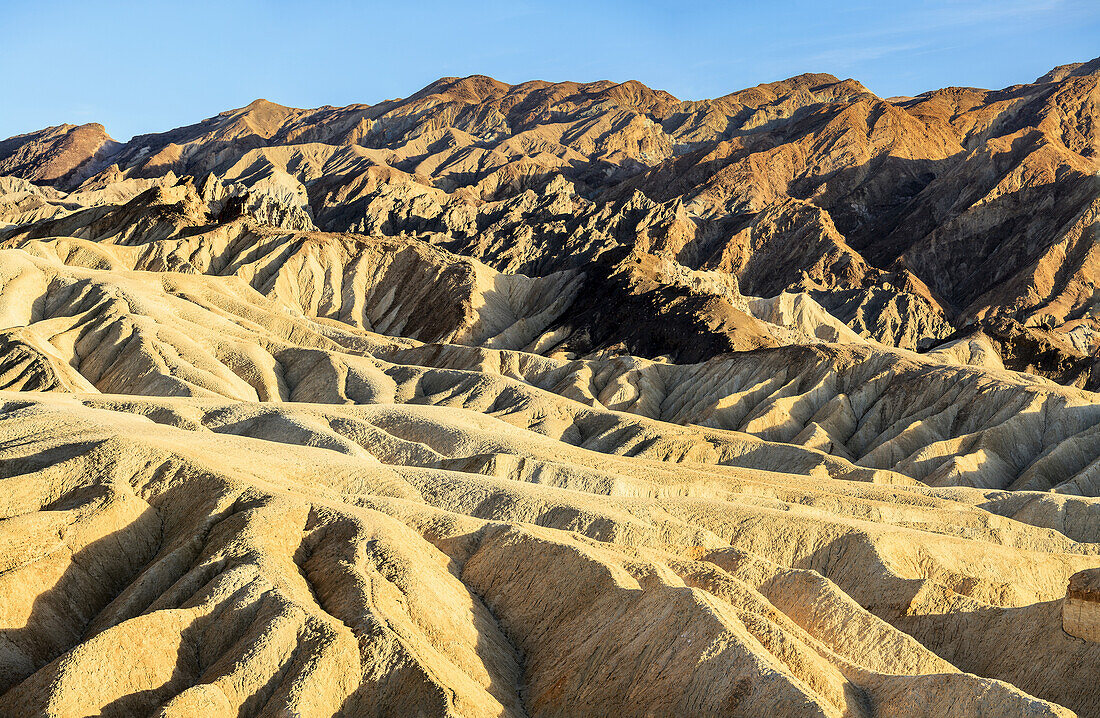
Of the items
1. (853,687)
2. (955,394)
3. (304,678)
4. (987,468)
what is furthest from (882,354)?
(304,678)

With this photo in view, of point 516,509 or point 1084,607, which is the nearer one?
point 1084,607

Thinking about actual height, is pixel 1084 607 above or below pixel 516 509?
below

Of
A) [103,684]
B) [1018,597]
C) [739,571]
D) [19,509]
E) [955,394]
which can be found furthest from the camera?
[955,394]

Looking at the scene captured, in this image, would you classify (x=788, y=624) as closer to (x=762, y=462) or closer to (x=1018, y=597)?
(x=1018, y=597)

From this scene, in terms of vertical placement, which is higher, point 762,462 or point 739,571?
point 739,571

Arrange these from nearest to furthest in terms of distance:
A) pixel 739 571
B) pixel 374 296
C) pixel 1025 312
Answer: pixel 739 571 → pixel 374 296 → pixel 1025 312

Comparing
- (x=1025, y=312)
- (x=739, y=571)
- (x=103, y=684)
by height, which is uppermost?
(x=103, y=684)

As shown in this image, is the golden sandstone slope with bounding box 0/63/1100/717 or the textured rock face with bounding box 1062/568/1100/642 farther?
the textured rock face with bounding box 1062/568/1100/642

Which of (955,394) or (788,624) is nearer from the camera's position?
(788,624)

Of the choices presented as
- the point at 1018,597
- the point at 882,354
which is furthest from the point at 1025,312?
Result: the point at 1018,597

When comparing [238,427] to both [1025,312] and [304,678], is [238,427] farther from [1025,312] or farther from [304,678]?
[1025,312]

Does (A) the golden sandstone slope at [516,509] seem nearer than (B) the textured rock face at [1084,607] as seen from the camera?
Yes
